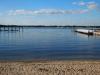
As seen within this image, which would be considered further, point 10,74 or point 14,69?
point 14,69

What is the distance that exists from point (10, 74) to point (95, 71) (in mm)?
5084

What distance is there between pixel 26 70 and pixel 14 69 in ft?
2.72

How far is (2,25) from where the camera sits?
168250mm

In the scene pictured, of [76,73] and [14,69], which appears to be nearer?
[76,73]

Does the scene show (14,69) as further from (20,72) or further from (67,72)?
(67,72)

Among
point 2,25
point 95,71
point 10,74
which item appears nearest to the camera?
point 10,74

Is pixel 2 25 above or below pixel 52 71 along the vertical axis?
above

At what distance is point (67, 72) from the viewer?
550 inches

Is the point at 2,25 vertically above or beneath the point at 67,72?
above

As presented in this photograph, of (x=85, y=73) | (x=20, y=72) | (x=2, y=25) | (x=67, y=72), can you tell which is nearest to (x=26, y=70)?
(x=20, y=72)

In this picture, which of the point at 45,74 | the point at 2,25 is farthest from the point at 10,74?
the point at 2,25

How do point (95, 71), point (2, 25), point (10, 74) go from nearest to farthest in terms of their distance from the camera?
1. point (10, 74)
2. point (95, 71)
3. point (2, 25)

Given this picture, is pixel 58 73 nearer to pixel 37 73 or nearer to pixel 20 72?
pixel 37 73

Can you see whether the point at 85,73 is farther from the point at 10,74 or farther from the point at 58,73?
the point at 10,74
